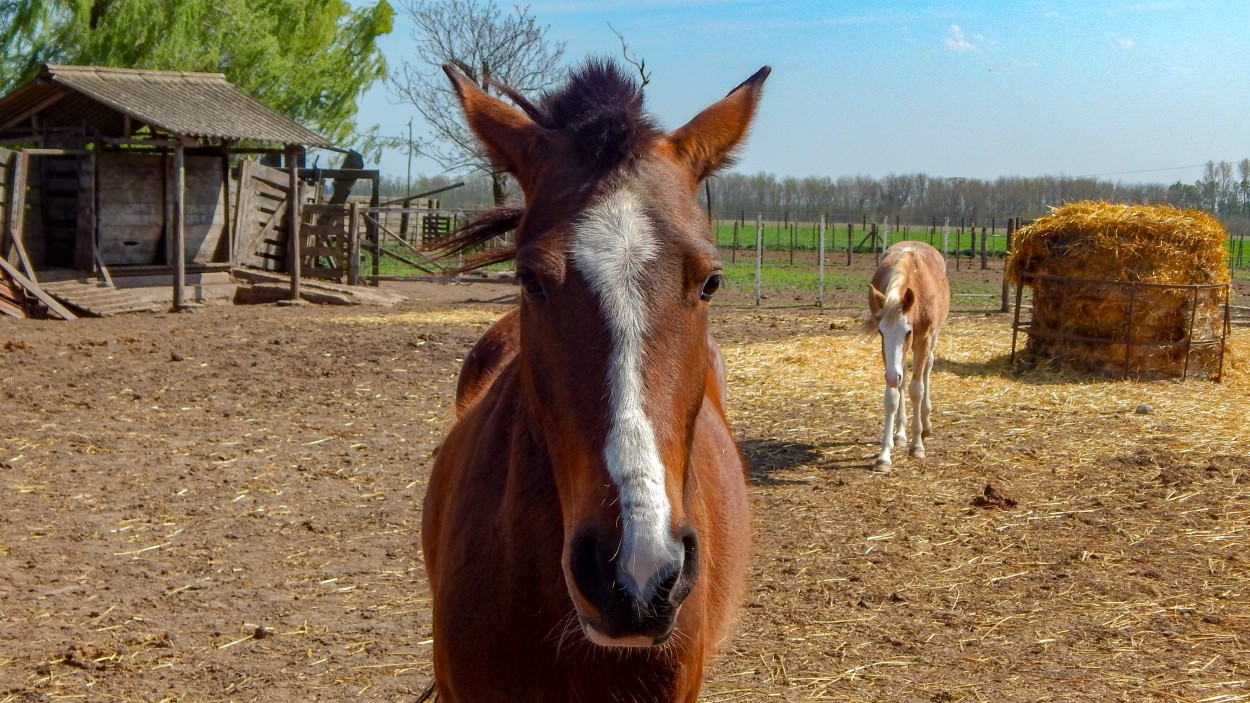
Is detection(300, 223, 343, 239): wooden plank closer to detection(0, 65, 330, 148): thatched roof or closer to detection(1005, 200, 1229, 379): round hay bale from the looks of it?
detection(0, 65, 330, 148): thatched roof

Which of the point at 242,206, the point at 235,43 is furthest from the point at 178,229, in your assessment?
the point at 235,43

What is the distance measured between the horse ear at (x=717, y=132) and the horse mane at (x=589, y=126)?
0.26ft

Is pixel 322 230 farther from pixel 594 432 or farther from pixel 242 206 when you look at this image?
pixel 594 432

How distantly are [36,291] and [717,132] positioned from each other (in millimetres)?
14371

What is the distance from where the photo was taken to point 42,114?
16.6 metres

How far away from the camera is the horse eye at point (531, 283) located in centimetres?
190

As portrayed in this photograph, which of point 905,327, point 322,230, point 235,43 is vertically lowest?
point 905,327

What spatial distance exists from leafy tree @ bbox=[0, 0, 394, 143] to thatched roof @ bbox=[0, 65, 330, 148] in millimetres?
4182

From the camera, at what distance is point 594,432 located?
1736 millimetres

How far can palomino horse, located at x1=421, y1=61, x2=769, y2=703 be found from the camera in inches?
65.8

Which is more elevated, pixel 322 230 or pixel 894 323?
pixel 322 230

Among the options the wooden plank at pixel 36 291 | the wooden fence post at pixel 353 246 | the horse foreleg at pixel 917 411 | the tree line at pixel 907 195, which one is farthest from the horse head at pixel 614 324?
the tree line at pixel 907 195

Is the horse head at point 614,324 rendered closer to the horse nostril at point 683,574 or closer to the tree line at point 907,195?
the horse nostril at point 683,574

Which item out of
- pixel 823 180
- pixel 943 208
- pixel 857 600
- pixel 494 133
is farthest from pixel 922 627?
pixel 823 180
